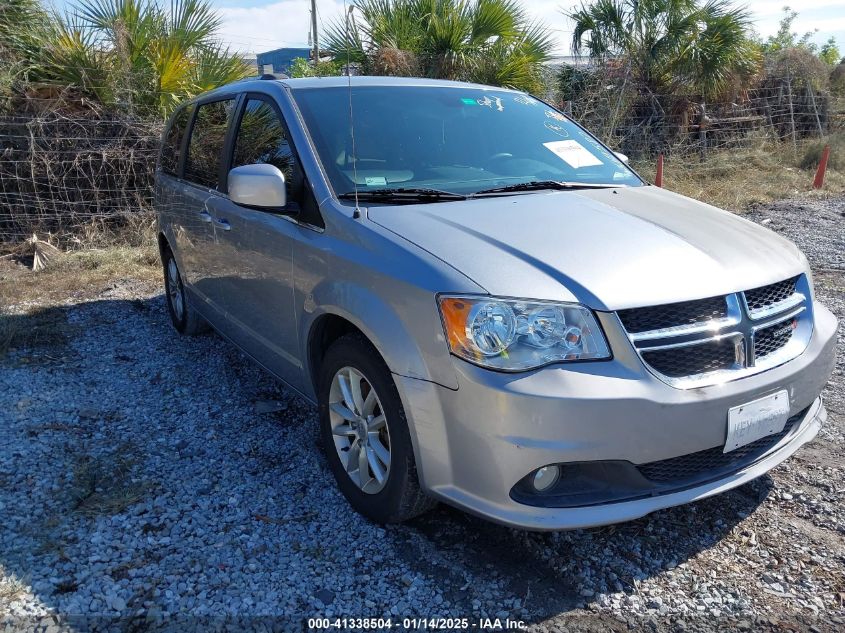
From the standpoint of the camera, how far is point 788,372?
8.46 feet

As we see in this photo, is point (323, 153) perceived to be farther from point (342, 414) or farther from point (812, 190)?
point (812, 190)

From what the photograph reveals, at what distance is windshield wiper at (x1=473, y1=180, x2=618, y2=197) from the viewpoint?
3.23 metres

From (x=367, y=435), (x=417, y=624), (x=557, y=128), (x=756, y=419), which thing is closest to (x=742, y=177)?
(x=557, y=128)

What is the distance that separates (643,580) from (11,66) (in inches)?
337

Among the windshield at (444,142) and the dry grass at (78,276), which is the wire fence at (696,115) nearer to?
the dry grass at (78,276)

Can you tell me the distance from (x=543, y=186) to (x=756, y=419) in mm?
1450

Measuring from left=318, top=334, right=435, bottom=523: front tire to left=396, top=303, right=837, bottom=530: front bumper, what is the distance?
130mm

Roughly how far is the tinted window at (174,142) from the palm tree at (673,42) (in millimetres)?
9962

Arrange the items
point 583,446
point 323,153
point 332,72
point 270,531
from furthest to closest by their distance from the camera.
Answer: point 332,72 < point 323,153 < point 270,531 < point 583,446

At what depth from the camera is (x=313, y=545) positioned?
2770mm

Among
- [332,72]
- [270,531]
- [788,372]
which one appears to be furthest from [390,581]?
[332,72]

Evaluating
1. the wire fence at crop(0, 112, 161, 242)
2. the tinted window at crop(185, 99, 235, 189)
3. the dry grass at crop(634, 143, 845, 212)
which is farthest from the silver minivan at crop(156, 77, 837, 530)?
the dry grass at crop(634, 143, 845, 212)

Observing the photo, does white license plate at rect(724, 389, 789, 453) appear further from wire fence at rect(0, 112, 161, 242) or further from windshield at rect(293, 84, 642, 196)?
wire fence at rect(0, 112, 161, 242)

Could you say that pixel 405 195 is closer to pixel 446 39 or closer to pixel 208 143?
pixel 208 143
